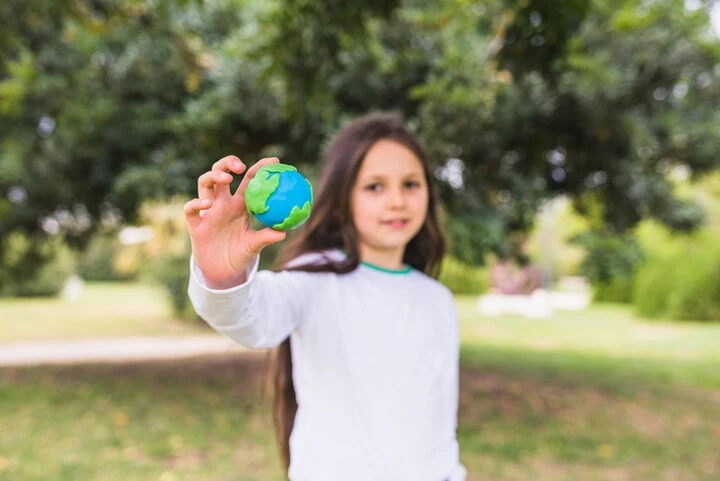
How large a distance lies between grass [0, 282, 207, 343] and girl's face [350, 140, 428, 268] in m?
12.8

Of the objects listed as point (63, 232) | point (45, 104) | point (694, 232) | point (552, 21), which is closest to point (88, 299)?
point (63, 232)

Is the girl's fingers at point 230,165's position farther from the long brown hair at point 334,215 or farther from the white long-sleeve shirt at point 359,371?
the long brown hair at point 334,215

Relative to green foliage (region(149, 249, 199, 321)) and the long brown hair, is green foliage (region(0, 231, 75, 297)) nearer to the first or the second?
green foliage (region(149, 249, 199, 321))

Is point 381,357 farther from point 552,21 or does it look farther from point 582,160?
point 582,160

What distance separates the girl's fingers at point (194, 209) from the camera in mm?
1361

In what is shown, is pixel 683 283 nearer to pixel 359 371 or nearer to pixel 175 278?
pixel 175 278

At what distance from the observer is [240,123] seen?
19.0ft

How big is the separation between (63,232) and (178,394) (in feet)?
7.44

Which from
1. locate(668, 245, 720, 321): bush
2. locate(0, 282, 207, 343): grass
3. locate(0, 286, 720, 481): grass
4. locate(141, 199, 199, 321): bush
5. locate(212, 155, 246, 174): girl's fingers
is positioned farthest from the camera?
locate(668, 245, 720, 321): bush

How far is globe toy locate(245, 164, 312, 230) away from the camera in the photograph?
4.73ft

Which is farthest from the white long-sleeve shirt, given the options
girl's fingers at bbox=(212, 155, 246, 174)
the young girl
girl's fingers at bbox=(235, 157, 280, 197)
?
girl's fingers at bbox=(212, 155, 246, 174)

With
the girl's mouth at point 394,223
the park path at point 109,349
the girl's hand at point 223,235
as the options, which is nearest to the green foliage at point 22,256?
the park path at point 109,349

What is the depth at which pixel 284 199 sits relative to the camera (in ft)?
4.79

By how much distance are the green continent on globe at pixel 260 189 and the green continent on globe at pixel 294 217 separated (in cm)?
6
